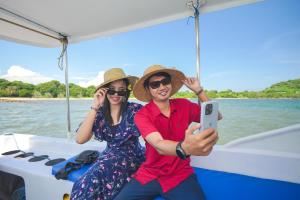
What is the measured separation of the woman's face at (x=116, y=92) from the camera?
181 cm

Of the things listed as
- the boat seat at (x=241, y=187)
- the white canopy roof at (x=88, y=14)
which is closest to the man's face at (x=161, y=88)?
the boat seat at (x=241, y=187)

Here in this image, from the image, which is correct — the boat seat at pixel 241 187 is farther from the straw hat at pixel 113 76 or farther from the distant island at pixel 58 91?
the distant island at pixel 58 91

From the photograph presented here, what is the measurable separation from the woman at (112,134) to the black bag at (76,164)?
0.27 metres

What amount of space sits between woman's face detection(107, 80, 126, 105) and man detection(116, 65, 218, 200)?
18cm

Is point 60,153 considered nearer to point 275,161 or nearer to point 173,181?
point 173,181

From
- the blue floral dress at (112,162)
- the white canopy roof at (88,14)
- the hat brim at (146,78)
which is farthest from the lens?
the white canopy roof at (88,14)

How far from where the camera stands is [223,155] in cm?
187

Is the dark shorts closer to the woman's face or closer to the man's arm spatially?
the man's arm

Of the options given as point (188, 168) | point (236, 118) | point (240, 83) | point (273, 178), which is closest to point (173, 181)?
point (188, 168)

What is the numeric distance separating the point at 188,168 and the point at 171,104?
1.72ft

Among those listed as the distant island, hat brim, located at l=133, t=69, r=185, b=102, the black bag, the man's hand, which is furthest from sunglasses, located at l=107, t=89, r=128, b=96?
the distant island

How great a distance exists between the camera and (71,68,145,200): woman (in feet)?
4.93

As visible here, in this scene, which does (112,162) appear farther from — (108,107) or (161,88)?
(161,88)

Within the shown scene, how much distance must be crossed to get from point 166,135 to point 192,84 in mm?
530
